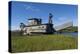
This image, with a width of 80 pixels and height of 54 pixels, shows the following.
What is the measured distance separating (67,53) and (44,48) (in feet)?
0.90

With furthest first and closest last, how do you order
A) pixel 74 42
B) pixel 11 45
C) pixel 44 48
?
1. pixel 74 42
2. pixel 44 48
3. pixel 11 45

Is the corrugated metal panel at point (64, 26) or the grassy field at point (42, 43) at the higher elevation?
the corrugated metal panel at point (64, 26)

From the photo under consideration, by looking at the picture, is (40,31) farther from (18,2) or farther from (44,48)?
(18,2)

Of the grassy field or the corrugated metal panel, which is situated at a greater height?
the corrugated metal panel

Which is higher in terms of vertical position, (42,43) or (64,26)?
(64,26)

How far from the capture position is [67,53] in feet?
5.92

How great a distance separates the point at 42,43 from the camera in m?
1.71

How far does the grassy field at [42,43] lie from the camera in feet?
5.34

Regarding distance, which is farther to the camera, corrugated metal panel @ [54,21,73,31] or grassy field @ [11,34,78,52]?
corrugated metal panel @ [54,21,73,31]

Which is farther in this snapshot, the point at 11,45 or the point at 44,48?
the point at 44,48

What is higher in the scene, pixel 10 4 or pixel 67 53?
pixel 10 4

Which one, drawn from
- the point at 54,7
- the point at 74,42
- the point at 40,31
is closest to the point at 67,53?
the point at 74,42

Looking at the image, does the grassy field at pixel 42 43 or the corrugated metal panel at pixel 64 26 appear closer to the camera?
the grassy field at pixel 42 43

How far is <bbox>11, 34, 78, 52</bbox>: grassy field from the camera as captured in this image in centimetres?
163
